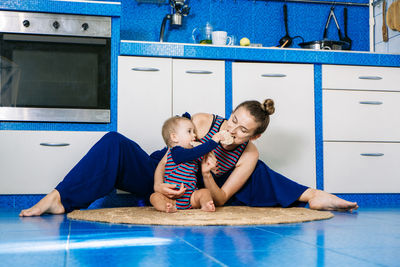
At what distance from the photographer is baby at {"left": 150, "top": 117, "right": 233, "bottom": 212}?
189 centimetres

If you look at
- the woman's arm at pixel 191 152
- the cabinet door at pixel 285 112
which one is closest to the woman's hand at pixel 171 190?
the woman's arm at pixel 191 152

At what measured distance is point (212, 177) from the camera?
6.57 feet

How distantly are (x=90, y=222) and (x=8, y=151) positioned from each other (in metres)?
1.15

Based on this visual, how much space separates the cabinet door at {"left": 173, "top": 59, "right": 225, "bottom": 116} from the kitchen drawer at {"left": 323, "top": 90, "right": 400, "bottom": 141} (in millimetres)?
730

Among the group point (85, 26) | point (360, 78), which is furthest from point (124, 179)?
point (360, 78)

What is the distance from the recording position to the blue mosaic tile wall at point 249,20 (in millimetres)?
3469

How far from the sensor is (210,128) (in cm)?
218

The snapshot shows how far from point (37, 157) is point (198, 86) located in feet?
3.49

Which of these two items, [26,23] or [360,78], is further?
[360,78]

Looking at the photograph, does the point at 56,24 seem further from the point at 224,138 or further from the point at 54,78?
the point at 224,138

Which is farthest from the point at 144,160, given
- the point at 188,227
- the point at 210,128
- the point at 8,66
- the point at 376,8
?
the point at 376,8

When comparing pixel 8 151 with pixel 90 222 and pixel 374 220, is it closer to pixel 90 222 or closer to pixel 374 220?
pixel 90 222

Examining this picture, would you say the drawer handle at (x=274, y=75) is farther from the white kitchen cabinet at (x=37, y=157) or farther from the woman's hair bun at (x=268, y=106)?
the white kitchen cabinet at (x=37, y=157)

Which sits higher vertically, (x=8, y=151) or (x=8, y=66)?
(x=8, y=66)
